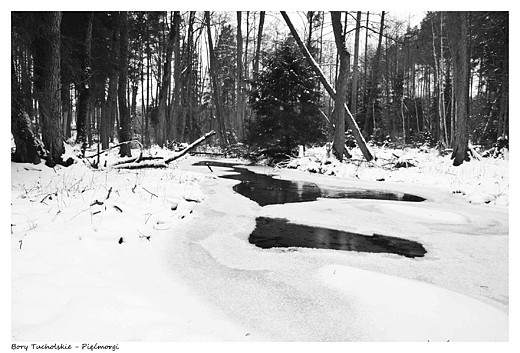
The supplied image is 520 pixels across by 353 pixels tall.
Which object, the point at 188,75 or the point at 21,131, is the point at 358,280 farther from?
the point at 188,75

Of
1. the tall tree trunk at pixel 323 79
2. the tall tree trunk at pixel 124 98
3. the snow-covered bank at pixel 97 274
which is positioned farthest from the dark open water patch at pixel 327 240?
the tall tree trunk at pixel 124 98

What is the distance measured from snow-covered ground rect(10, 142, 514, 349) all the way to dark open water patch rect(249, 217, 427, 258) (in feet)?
0.64

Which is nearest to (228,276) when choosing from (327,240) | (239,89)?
(327,240)

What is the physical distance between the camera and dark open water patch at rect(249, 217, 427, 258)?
3.80m

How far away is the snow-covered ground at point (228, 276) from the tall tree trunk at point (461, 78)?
543cm

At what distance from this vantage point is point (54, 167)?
6.81 meters

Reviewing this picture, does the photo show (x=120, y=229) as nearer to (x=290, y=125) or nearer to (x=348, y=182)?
(x=348, y=182)

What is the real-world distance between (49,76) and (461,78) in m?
11.7

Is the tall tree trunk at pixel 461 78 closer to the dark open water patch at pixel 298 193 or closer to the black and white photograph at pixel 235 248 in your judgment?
the black and white photograph at pixel 235 248

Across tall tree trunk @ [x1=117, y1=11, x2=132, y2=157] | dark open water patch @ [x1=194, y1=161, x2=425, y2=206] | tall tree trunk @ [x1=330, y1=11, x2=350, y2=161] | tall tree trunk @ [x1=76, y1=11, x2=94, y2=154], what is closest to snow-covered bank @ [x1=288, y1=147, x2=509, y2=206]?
tall tree trunk @ [x1=330, y1=11, x2=350, y2=161]

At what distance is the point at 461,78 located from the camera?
33.8 feet

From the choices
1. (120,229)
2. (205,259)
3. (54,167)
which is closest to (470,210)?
(205,259)

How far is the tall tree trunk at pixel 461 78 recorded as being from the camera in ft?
33.3

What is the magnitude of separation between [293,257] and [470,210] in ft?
13.2
